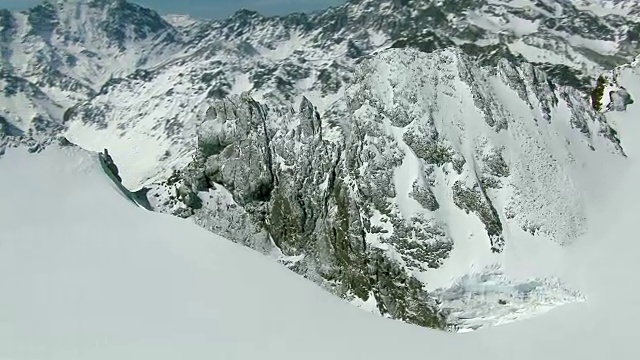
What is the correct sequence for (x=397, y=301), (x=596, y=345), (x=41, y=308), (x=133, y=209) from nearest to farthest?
(x=41, y=308) → (x=133, y=209) → (x=596, y=345) → (x=397, y=301)

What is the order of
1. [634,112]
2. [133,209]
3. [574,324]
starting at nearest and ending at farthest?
[133,209] → [574,324] → [634,112]

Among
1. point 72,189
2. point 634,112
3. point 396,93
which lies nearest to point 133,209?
point 72,189

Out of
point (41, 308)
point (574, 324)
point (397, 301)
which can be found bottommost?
point (397, 301)

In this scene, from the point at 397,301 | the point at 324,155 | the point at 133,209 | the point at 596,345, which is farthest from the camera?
the point at 324,155

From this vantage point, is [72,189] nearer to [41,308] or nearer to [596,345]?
[41,308]

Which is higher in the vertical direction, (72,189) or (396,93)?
(72,189)

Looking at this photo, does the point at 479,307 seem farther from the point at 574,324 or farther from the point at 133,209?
the point at 133,209

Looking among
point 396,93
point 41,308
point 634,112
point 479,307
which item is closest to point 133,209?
point 41,308

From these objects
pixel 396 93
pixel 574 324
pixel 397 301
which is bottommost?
pixel 397 301

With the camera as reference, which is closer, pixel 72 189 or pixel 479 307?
pixel 72 189
